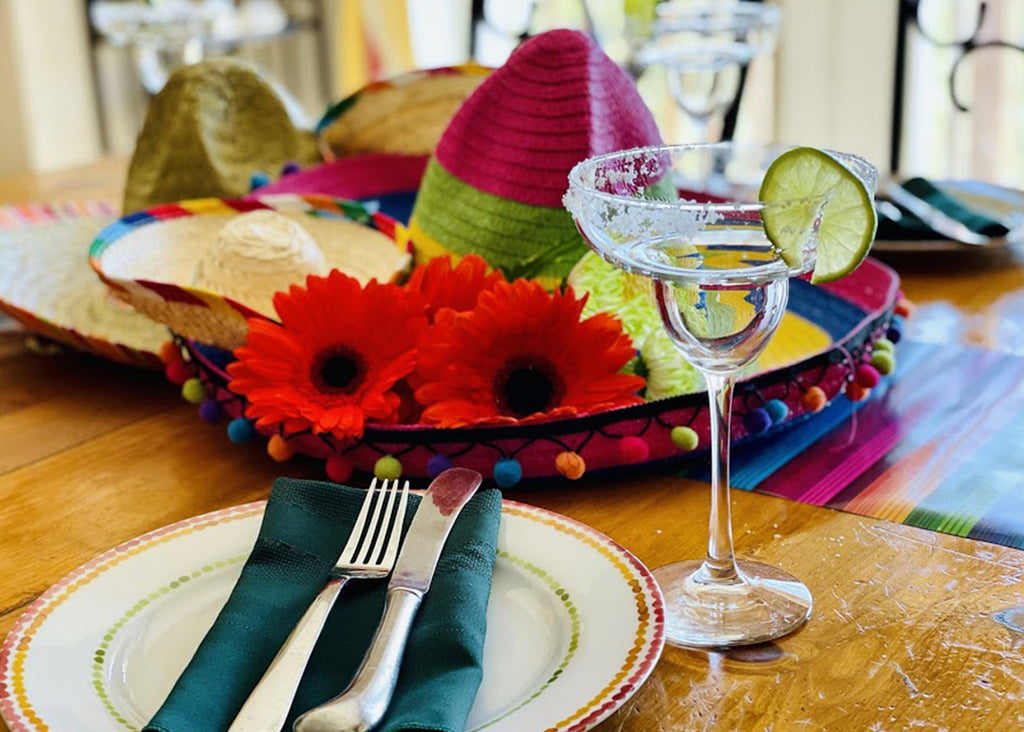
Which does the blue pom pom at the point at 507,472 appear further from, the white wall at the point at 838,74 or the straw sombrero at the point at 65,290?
the white wall at the point at 838,74

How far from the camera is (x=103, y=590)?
0.58m

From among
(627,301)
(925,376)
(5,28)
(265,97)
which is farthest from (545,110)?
(5,28)

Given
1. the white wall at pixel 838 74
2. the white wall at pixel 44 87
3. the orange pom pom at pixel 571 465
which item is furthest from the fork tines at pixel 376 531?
the white wall at pixel 44 87

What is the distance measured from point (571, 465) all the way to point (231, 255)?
1.09 ft

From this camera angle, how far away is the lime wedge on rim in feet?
1.64

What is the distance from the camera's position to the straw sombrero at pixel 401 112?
131 cm

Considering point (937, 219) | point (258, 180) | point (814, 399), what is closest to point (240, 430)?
point (814, 399)

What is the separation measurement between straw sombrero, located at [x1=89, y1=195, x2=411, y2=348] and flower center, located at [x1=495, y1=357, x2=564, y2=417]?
0.57 ft

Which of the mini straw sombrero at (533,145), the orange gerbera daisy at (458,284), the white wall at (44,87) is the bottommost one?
the white wall at (44,87)

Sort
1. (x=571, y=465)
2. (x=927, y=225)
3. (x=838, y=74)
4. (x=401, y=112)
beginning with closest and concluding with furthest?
(x=571, y=465)
(x=927, y=225)
(x=401, y=112)
(x=838, y=74)

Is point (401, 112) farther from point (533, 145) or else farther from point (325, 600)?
point (325, 600)

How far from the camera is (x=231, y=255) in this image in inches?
34.7

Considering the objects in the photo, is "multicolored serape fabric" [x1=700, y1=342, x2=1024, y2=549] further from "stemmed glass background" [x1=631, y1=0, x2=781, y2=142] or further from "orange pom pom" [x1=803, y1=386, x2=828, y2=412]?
"stemmed glass background" [x1=631, y1=0, x2=781, y2=142]

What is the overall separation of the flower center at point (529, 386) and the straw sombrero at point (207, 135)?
0.60m
